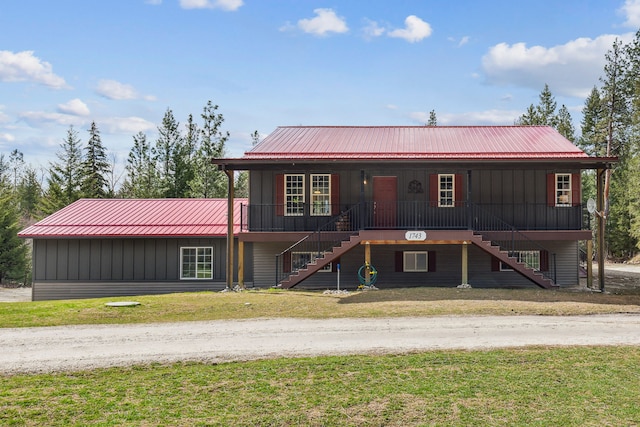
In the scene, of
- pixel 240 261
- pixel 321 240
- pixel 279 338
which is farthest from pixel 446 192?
pixel 279 338

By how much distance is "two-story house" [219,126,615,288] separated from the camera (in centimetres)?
2092

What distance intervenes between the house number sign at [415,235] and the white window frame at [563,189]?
683 centimetres

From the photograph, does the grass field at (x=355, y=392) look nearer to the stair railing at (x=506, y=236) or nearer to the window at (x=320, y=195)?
the stair railing at (x=506, y=236)

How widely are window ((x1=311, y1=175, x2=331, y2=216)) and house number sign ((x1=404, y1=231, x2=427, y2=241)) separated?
3.93 meters

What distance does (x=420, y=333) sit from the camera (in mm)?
12383

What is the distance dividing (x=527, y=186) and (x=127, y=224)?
18.3 meters

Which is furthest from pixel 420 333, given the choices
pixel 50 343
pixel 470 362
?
pixel 50 343

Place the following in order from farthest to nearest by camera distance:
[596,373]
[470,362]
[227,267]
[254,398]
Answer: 1. [227,267]
2. [470,362]
3. [596,373]
4. [254,398]

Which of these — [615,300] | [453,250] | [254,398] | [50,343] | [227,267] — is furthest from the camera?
[453,250]

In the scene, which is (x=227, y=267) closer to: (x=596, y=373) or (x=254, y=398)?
(x=254, y=398)


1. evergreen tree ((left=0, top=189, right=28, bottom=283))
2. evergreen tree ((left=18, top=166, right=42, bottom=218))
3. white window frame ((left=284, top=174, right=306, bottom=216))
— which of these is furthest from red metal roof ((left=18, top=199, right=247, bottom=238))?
evergreen tree ((left=18, top=166, right=42, bottom=218))

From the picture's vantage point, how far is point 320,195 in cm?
2222

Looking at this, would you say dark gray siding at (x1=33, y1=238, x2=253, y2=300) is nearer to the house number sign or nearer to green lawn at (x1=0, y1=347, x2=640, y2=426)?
the house number sign

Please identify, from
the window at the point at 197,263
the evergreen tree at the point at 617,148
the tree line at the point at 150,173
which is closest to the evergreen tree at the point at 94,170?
the tree line at the point at 150,173
